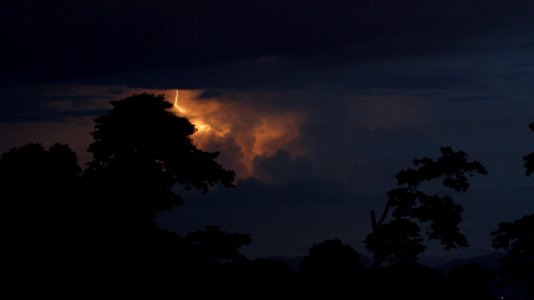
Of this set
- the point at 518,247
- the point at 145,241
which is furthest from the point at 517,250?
the point at 145,241

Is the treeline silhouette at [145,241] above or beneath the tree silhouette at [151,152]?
beneath

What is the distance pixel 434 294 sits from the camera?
28.1 metres

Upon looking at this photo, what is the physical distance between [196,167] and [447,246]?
1730 centimetres

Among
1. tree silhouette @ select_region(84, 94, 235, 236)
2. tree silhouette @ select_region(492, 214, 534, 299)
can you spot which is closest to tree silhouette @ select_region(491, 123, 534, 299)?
tree silhouette @ select_region(492, 214, 534, 299)

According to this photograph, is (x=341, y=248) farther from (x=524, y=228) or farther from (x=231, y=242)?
(x=524, y=228)

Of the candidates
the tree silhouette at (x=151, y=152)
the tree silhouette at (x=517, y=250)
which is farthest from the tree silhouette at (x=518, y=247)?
the tree silhouette at (x=151, y=152)

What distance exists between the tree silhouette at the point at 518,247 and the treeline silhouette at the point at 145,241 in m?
0.04

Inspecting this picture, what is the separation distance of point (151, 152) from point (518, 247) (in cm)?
1672

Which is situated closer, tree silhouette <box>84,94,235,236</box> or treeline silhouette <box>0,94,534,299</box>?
treeline silhouette <box>0,94,534,299</box>

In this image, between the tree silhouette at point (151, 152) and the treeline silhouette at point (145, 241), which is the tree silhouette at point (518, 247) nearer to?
the treeline silhouette at point (145, 241)

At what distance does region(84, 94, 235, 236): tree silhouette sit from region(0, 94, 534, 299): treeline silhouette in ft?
0.17

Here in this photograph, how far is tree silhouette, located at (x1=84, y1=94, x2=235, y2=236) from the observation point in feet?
112

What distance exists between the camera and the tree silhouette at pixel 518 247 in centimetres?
3119

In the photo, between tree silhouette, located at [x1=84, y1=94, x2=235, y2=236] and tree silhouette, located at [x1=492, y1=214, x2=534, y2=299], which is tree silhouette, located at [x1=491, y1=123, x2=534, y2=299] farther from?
tree silhouette, located at [x1=84, y1=94, x2=235, y2=236]
